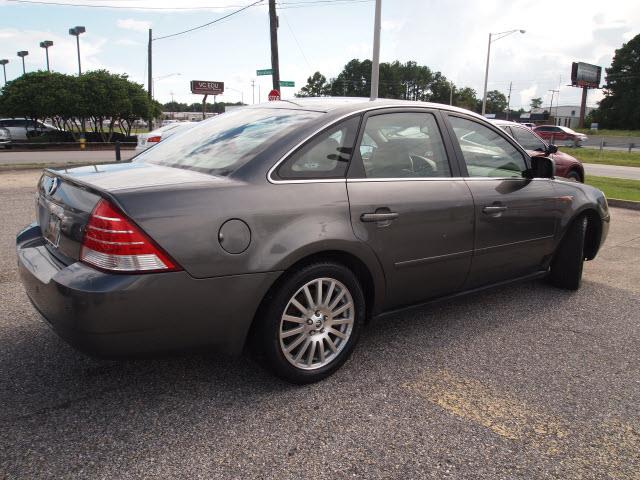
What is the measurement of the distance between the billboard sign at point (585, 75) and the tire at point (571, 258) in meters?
86.0

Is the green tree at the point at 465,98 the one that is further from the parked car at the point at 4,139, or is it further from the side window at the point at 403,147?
the side window at the point at 403,147

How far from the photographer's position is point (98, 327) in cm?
228

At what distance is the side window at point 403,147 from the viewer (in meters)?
3.14

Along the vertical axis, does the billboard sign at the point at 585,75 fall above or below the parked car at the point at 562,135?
above

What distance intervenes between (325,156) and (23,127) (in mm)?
31250

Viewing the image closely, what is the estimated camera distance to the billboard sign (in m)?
79.1

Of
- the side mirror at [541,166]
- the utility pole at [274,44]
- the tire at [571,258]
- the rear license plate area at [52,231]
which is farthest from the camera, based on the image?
the utility pole at [274,44]

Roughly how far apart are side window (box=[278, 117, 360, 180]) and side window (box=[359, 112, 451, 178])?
10cm

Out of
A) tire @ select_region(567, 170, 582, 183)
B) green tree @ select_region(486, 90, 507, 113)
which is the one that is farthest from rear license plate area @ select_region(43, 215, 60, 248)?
green tree @ select_region(486, 90, 507, 113)

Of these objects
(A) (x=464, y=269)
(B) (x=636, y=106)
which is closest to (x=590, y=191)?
(A) (x=464, y=269)

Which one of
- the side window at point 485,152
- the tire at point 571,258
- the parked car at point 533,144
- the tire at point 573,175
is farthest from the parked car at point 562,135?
the side window at point 485,152

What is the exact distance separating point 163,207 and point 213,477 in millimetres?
1154

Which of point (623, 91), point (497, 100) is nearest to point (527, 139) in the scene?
point (623, 91)

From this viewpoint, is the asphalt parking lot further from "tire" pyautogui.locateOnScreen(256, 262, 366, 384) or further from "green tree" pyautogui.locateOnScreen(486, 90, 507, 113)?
"green tree" pyautogui.locateOnScreen(486, 90, 507, 113)
